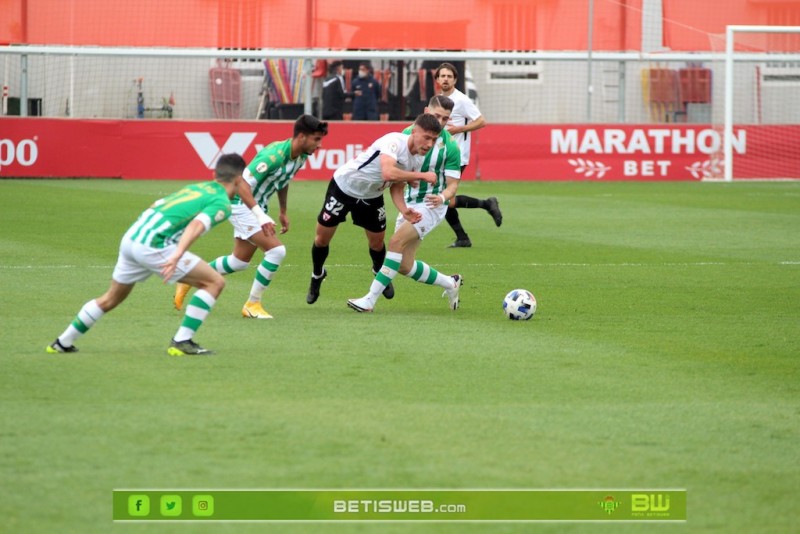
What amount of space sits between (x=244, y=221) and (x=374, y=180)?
115 centimetres

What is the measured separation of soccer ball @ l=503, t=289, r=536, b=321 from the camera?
1009cm

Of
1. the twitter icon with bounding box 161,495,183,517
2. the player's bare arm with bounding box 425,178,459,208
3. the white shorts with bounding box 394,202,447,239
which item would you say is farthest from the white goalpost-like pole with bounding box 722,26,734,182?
the twitter icon with bounding box 161,495,183,517

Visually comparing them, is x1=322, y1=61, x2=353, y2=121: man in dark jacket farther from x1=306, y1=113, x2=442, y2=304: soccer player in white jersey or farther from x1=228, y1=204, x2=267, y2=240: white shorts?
x1=228, y1=204, x2=267, y2=240: white shorts

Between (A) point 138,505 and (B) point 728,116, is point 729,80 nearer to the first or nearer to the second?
(B) point 728,116

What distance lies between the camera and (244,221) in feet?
34.3

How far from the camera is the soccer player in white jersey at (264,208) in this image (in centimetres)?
1023

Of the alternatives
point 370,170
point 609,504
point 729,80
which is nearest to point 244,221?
point 370,170

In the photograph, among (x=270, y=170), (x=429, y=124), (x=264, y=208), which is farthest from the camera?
(x=264, y=208)

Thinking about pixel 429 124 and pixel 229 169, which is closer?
pixel 229 169

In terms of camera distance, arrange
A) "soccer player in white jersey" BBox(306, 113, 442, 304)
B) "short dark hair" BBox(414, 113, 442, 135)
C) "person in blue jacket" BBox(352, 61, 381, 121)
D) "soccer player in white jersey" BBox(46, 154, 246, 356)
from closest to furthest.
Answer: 1. "soccer player in white jersey" BBox(46, 154, 246, 356)
2. "short dark hair" BBox(414, 113, 442, 135)
3. "soccer player in white jersey" BBox(306, 113, 442, 304)
4. "person in blue jacket" BBox(352, 61, 381, 121)

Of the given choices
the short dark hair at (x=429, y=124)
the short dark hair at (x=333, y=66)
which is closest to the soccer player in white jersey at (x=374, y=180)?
the short dark hair at (x=429, y=124)

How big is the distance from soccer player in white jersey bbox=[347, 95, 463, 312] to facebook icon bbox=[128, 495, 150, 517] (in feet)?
17.4

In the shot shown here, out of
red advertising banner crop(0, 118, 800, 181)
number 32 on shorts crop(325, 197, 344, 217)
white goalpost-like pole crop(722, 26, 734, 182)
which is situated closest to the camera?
number 32 on shorts crop(325, 197, 344, 217)

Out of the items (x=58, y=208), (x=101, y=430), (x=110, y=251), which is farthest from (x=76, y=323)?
(x=58, y=208)
